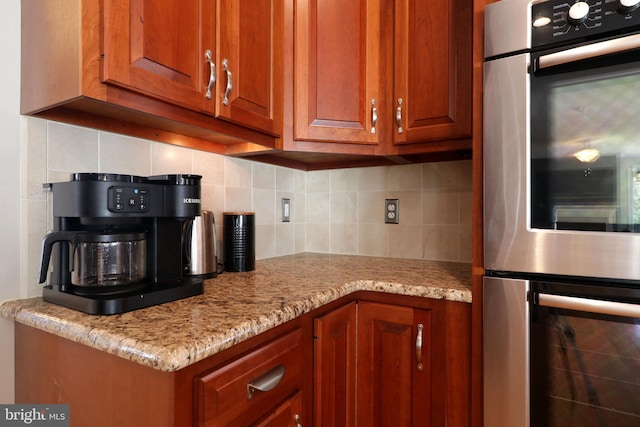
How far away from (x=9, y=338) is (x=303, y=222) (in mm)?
1356

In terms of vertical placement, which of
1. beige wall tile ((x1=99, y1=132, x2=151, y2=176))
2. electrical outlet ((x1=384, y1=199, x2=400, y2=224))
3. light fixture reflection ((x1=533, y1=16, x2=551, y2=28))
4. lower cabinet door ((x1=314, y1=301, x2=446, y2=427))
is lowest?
lower cabinet door ((x1=314, y1=301, x2=446, y2=427))

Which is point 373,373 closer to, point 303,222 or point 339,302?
point 339,302

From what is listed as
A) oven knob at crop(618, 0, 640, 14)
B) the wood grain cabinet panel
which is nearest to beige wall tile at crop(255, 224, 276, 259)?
the wood grain cabinet panel

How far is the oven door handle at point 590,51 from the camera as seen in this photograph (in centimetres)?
81

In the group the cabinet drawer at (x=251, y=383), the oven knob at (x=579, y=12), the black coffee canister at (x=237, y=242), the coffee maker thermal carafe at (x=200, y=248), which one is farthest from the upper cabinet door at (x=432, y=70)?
the cabinet drawer at (x=251, y=383)

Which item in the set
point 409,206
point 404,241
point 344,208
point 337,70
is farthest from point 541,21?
point 344,208

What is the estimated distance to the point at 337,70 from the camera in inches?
56.2

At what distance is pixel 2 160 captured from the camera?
90cm

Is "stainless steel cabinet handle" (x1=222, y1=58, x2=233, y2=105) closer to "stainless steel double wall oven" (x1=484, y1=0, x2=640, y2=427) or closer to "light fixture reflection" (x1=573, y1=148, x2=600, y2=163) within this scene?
"stainless steel double wall oven" (x1=484, y1=0, x2=640, y2=427)

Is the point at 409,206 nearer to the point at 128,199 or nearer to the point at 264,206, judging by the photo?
the point at 264,206

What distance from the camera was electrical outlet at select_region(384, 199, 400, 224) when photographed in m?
1.79

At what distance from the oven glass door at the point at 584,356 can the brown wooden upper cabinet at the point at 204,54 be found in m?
1.05

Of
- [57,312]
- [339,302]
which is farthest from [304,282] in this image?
[57,312]

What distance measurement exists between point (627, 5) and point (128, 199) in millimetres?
1258
